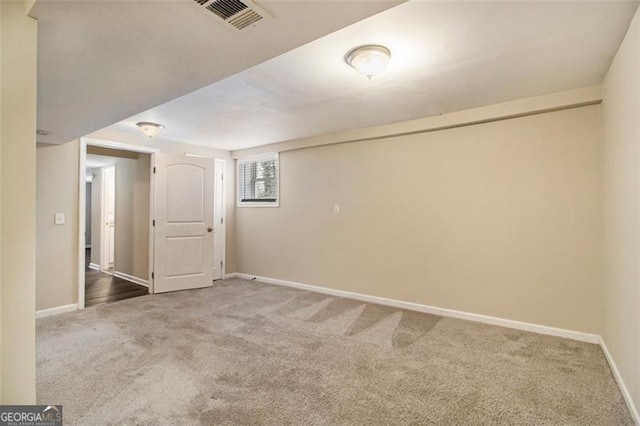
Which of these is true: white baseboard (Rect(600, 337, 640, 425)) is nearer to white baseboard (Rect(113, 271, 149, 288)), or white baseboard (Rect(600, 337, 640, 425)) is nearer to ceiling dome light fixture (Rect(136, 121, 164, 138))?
ceiling dome light fixture (Rect(136, 121, 164, 138))

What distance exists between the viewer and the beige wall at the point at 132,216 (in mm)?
5130

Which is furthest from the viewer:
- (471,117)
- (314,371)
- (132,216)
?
(132,216)

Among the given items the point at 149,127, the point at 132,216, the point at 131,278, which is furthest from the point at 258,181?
the point at 131,278

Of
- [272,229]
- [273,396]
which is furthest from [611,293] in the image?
[272,229]

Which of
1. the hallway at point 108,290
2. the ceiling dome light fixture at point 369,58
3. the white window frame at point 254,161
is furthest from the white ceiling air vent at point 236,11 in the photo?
the hallway at point 108,290

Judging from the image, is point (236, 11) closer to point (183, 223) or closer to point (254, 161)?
point (183, 223)

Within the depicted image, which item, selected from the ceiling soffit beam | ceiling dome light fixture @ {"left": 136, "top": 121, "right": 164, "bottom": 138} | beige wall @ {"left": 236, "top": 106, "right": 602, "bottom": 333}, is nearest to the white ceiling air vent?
the ceiling soffit beam

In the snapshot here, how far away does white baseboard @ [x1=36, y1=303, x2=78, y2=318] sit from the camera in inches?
141

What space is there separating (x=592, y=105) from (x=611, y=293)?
1.69m

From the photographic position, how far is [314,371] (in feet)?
7.67

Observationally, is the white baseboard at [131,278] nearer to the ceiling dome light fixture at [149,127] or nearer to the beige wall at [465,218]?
the beige wall at [465,218]

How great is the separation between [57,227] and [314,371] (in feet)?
11.8

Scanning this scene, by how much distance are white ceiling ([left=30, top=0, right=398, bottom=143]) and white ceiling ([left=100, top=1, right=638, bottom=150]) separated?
60 centimetres

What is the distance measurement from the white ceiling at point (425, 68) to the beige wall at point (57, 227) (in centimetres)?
89
